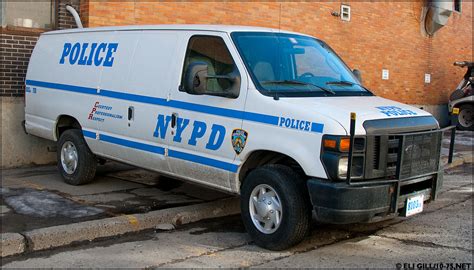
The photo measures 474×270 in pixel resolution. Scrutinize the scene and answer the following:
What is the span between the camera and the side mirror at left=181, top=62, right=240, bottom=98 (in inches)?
211

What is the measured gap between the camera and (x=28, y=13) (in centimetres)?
927

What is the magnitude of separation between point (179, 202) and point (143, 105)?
53.2 inches

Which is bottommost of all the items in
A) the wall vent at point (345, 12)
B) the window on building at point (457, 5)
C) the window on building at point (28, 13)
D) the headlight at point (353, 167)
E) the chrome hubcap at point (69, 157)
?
the chrome hubcap at point (69, 157)

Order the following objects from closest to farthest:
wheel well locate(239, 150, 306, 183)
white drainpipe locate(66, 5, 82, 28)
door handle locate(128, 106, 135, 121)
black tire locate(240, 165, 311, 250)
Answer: black tire locate(240, 165, 311, 250), wheel well locate(239, 150, 306, 183), door handle locate(128, 106, 135, 121), white drainpipe locate(66, 5, 82, 28)

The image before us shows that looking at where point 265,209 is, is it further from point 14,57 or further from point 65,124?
point 14,57

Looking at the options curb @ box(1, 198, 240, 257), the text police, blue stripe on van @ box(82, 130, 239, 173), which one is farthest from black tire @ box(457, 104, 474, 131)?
blue stripe on van @ box(82, 130, 239, 173)

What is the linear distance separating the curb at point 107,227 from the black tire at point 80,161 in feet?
5.81

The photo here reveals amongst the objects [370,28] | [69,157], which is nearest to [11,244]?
[69,157]

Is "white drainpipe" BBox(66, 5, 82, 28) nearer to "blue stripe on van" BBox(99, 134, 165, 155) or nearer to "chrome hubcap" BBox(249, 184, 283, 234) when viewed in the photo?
"blue stripe on van" BBox(99, 134, 165, 155)

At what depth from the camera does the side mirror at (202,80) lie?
5.37m

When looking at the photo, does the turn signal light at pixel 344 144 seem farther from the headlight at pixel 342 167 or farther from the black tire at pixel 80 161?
the black tire at pixel 80 161

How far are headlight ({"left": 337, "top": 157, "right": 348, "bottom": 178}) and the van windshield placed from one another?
0.92 meters

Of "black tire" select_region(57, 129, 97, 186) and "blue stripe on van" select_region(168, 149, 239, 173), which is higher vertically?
"blue stripe on van" select_region(168, 149, 239, 173)

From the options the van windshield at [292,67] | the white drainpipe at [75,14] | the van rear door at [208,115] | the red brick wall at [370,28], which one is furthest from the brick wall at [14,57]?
the van windshield at [292,67]
